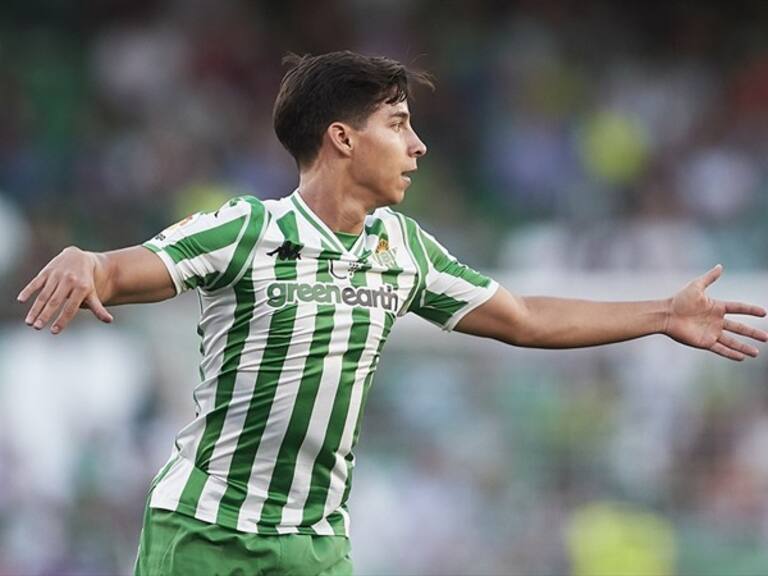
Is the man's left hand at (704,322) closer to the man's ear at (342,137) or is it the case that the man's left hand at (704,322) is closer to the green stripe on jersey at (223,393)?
the man's ear at (342,137)

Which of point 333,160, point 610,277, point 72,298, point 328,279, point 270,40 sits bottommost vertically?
point 72,298

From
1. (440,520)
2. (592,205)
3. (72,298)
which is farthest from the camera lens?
(592,205)

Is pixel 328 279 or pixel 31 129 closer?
pixel 328 279

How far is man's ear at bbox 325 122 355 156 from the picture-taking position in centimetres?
461

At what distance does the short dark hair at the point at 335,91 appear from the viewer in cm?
460

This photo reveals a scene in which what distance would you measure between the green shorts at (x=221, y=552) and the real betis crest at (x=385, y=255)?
810mm

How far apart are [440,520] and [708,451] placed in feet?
5.19

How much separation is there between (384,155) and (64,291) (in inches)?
47.2

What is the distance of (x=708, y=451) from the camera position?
900 cm

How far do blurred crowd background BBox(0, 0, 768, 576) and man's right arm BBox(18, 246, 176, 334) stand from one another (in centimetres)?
446

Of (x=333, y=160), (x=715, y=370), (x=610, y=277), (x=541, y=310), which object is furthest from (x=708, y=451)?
(x=333, y=160)

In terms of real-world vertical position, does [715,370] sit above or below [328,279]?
above

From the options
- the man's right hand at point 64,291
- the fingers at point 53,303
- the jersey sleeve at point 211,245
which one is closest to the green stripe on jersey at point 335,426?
the jersey sleeve at point 211,245

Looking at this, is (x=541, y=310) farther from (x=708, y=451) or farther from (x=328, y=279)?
(x=708, y=451)
